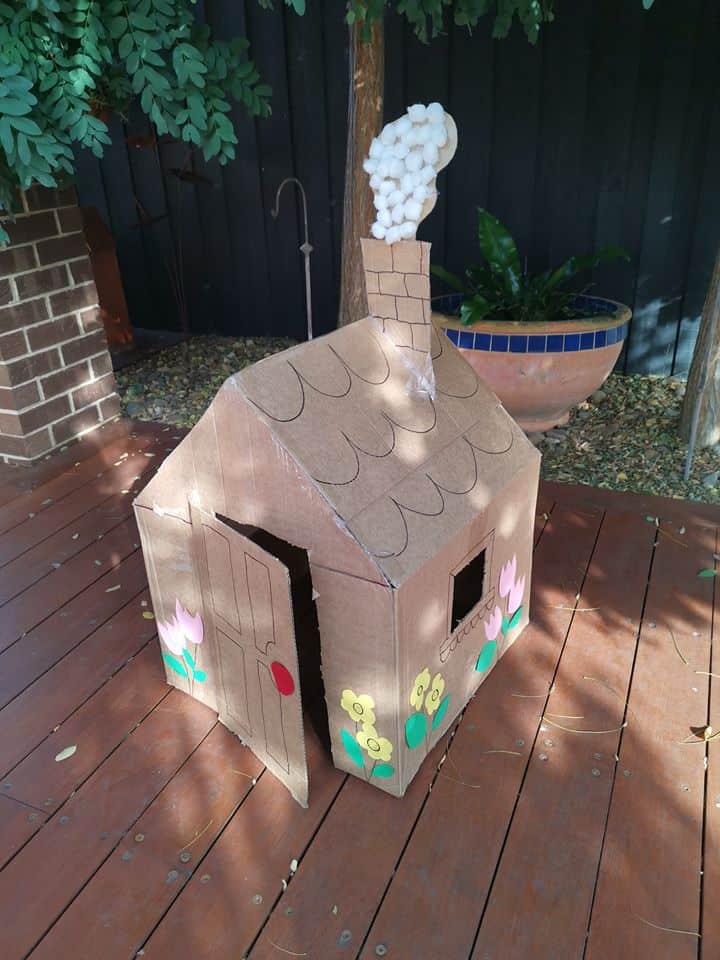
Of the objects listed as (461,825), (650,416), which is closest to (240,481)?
(461,825)

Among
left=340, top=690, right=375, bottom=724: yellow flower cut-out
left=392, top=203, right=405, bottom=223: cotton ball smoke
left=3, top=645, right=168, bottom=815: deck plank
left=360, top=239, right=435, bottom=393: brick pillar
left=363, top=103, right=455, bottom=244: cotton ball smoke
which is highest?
left=363, top=103, right=455, bottom=244: cotton ball smoke

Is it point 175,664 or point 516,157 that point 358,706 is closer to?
point 175,664

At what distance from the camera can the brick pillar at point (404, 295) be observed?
169 centimetres

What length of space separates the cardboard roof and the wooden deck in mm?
596

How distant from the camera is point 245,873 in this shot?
1.54 metres

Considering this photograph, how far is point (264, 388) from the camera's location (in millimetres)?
1529

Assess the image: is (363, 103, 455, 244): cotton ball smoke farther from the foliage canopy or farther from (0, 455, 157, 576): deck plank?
(0, 455, 157, 576): deck plank

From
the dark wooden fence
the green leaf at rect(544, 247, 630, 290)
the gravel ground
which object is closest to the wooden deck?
the gravel ground

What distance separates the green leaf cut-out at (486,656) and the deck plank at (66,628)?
1162mm

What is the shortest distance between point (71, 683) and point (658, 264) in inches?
133

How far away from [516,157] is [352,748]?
130 inches

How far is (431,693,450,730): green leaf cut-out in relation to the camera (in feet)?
5.82

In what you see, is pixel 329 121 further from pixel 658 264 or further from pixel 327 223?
pixel 658 264

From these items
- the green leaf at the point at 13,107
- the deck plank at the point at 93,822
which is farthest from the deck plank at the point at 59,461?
the deck plank at the point at 93,822
